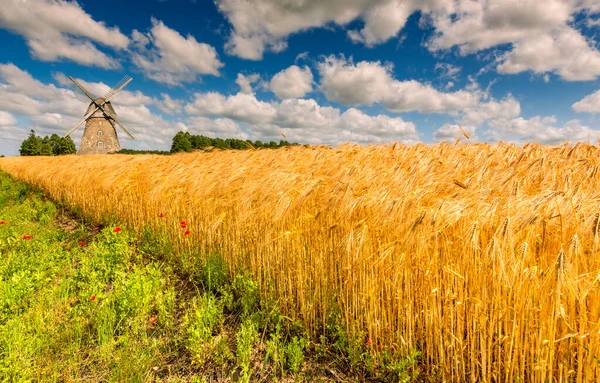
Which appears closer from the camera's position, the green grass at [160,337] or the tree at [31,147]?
the green grass at [160,337]

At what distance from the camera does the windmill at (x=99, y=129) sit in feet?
126

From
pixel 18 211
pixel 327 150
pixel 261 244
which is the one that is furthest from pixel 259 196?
pixel 18 211

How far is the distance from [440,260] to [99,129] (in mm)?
45888

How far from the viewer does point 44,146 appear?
65188 mm

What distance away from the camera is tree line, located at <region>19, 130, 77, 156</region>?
62188 millimetres

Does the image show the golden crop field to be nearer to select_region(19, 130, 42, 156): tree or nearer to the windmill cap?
the windmill cap

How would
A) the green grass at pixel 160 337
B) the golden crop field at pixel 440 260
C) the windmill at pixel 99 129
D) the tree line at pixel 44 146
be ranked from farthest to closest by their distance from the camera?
the tree line at pixel 44 146 → the windmill at pixel 99 129 → the green grass at pixel 160 337 → the golden crop field at pixel 440 260

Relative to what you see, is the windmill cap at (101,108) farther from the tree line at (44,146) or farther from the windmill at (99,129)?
the tree line at (44,146)

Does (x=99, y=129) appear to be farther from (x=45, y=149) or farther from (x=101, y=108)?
(x=45, y=149)

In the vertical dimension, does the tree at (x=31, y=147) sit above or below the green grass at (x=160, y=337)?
above

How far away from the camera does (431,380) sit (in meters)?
2.40

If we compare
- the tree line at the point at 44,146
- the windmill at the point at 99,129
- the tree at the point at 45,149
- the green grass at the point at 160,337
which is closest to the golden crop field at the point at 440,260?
the green grass at the point at 160,337

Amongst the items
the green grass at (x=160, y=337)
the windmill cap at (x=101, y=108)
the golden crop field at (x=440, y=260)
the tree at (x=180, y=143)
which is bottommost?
the green grass at (x=160, y=337)

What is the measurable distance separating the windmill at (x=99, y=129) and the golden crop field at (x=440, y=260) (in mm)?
41316
